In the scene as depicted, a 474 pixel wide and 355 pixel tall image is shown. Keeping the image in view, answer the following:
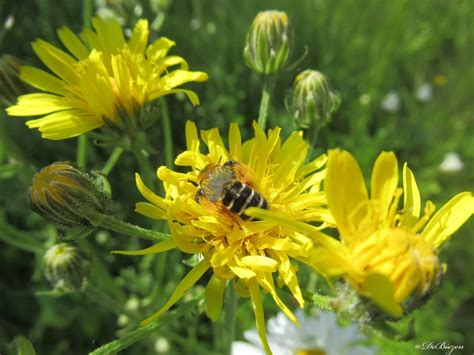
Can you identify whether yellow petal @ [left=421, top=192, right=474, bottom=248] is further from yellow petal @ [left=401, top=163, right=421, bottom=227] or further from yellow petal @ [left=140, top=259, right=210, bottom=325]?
yellow petal @ [left=140, top=259, right=210, bottom=325]

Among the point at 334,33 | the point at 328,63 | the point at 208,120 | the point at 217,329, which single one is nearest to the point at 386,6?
the point at 334,33

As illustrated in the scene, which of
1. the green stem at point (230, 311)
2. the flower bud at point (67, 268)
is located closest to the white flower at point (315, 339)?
the green stem at point (230, 311)

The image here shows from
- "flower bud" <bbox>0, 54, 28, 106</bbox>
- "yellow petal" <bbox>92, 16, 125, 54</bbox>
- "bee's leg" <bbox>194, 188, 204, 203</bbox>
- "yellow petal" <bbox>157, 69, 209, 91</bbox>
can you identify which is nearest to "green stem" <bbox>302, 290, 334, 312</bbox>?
"bee's leg" <bbox>194, 188, 204, 203</bbox>

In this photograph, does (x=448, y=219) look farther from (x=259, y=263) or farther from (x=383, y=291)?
(x=259, y=263)

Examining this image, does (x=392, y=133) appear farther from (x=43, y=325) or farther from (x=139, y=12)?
(x=43, y=325)

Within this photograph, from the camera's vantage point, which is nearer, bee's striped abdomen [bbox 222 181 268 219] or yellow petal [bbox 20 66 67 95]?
bee's striped abdomen [bbox 222 181 268 219]
